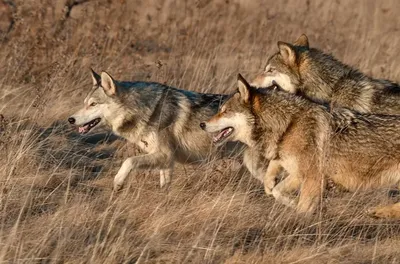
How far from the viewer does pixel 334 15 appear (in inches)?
540

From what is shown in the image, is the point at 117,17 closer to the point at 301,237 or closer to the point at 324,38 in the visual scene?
the point at 324,38

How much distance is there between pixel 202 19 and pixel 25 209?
744cm

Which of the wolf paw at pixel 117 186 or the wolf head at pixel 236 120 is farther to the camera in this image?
the wolf paw at pixel 117 186

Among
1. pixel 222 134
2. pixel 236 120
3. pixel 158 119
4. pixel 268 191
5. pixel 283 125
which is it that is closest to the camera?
pixel 283 125

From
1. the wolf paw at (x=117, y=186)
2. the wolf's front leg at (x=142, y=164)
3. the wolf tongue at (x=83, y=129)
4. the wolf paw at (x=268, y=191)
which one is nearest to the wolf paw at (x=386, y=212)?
the wolf paw at (x=268, y=191)

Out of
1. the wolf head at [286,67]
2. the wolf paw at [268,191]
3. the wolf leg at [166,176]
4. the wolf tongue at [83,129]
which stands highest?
the wolf head at [286,67]

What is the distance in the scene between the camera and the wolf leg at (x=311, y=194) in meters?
5.58

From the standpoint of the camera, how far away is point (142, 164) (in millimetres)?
6559

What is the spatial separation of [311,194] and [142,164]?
1662mm

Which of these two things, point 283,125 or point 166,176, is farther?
point 166,176

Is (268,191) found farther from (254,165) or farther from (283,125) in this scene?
(283,125)

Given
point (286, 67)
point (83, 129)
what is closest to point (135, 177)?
point (83, 129)

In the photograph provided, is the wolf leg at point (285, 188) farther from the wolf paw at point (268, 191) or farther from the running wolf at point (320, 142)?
the wolf paw at point (268, 191)

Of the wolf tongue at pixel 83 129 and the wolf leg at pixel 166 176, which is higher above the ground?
the wolf tongue at pixel 83 129
